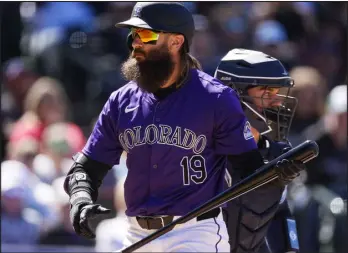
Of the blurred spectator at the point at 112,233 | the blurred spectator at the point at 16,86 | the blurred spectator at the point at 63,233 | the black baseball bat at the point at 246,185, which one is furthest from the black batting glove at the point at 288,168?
the blurred spectator at the point at 16,86

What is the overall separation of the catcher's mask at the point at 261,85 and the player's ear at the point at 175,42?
2.09ft

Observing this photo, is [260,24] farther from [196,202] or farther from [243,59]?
[196,202]

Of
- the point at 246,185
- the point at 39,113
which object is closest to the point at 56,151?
the point at 39,113

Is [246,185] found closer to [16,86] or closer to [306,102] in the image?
[306,102]

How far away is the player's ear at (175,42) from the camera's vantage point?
185 inches

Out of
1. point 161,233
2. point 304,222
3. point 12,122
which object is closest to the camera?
point 161,233

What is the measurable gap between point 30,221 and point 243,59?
3335 mm

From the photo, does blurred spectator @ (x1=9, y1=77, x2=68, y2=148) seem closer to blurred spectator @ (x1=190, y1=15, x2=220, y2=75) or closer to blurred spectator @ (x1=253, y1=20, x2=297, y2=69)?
blurred spectator @ (x1=190, y1=15, x2=220, y2=75)

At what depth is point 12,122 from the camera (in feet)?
31.9

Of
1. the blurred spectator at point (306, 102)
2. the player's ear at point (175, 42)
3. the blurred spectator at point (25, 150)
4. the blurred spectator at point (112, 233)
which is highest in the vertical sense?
the player's ear at point (175, 42)

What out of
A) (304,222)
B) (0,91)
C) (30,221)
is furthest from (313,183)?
(0,91)

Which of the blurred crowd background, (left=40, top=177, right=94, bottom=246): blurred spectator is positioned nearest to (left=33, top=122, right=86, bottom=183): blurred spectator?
Result: the blurred crowd background

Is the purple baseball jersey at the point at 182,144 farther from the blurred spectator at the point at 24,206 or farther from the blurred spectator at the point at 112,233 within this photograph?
the blurred spectator at the point at 24,206

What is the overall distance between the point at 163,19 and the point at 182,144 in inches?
24.5
